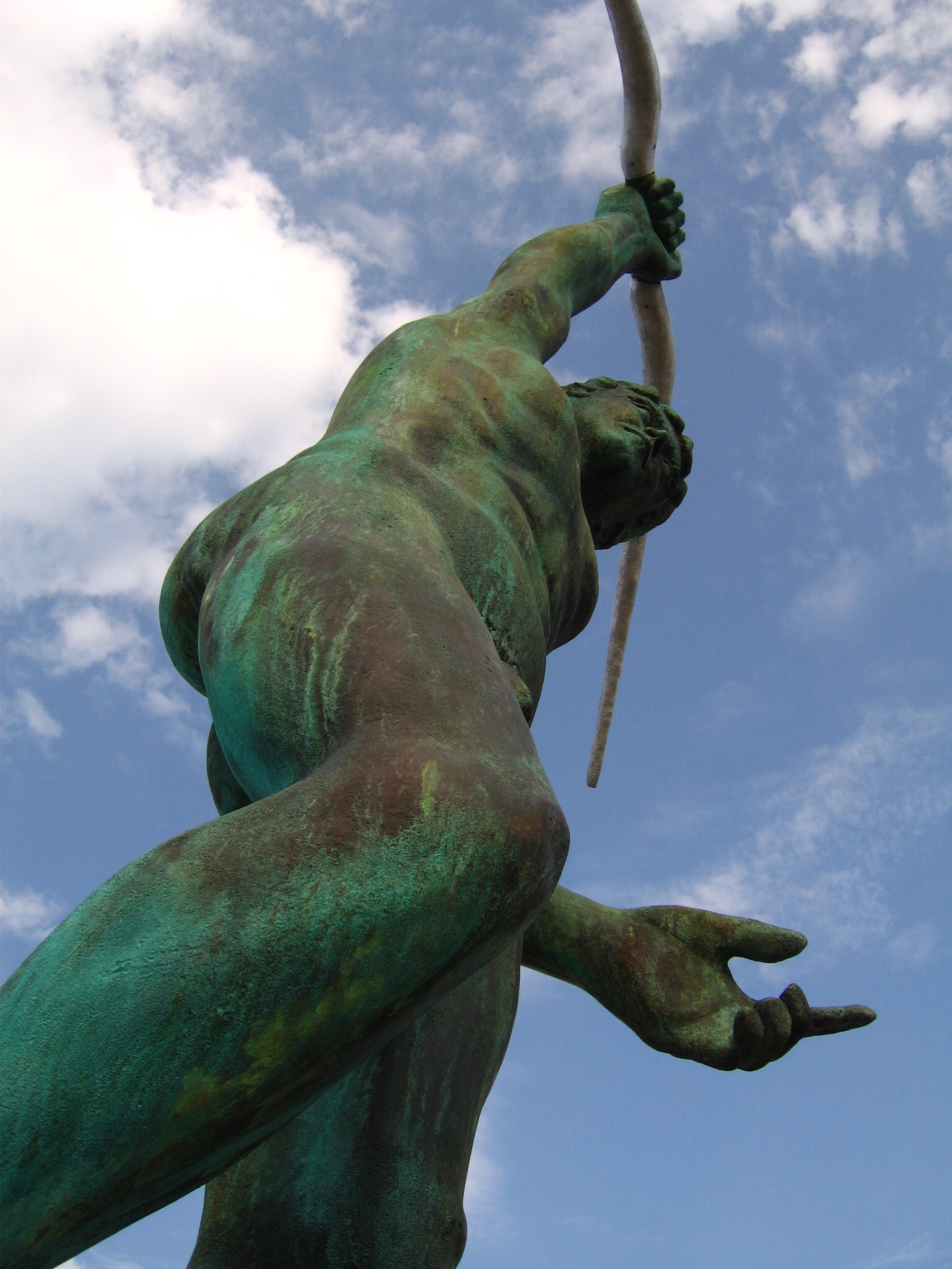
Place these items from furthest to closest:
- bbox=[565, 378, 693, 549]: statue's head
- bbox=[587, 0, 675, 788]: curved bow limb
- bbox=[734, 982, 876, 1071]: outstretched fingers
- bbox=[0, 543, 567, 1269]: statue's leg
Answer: bbox=[587, 0, 675, 788]: curved bow limb < bbox=[565, 378, 693, 549]: statue's head < bbox=[734, 982, 876, 1071]: outstretched fingers < bbox=[0, 543, 567, 1269]: statue's leg

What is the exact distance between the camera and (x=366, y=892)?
2158 mm

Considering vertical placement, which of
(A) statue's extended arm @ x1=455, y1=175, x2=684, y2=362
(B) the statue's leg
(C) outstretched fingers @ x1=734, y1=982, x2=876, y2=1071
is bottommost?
(B) the statue's leg

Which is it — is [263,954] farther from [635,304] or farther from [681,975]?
[635,304]

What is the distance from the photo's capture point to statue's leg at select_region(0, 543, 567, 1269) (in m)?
1.92

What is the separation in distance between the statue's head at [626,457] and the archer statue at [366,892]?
2cm

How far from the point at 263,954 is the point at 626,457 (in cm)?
332

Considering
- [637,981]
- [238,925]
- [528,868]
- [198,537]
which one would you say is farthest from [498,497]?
[238,925]

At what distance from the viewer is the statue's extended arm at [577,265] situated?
506cm

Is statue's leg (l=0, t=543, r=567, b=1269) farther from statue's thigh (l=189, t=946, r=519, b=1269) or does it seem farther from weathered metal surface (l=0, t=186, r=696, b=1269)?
statue's thigh (l=189, t=946, r=519, b=1269)

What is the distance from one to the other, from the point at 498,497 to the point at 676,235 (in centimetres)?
333

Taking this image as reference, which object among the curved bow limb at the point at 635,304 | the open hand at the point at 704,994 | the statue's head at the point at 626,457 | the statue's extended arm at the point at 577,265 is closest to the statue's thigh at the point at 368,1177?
the open hand at the point at 704,994

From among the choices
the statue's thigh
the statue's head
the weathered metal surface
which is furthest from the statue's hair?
the statue's thigh

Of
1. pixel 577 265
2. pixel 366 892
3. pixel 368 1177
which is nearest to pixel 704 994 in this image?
pixel 368 1177

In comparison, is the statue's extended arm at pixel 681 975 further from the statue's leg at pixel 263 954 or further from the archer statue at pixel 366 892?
the statue's leg at pixel 263 954
